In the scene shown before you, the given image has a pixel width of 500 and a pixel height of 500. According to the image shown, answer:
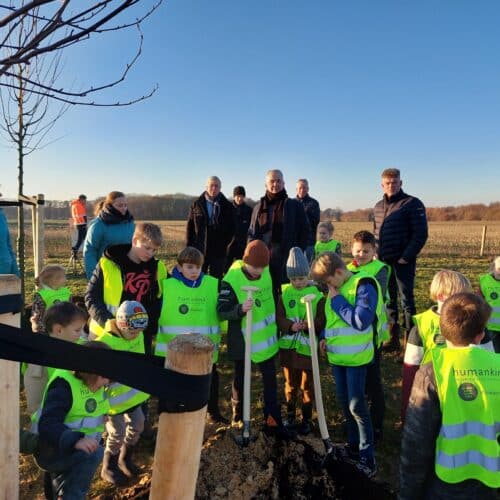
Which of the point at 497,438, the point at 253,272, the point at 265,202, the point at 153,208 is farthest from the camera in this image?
the point at 153,208

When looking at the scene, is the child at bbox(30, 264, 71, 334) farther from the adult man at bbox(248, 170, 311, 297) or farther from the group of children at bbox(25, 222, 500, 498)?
the adult man at bbox(248, 170, 311, 297)

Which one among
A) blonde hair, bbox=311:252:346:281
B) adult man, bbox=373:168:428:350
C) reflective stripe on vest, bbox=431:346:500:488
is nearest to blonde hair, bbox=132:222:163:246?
blonde hair, bbox=311:252:346:281

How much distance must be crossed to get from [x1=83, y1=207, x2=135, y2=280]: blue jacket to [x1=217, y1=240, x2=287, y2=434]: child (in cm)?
120

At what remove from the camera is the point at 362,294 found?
9.87ft

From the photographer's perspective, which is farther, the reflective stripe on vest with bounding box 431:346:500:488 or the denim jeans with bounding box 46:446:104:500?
the denim jeans with bounding box 46:446:104:500

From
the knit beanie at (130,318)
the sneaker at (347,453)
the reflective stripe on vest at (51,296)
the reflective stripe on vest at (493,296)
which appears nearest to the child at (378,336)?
the sneaker at (347,453)

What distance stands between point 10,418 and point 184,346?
1.19 metres

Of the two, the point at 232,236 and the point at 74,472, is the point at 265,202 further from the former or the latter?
the point at 74,472

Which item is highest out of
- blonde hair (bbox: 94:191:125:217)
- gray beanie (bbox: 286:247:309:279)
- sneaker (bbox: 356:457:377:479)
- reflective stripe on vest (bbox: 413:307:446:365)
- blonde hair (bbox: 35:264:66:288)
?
blonde hair (bbox: 94:191:125:217)

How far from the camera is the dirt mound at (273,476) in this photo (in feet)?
9.43

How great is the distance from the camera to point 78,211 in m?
12.4

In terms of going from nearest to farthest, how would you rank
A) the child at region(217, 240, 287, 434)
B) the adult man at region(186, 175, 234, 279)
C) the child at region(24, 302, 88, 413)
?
the child at region(24, 302, 88, 413), the child at region(217, 240, 287, 434), the adult man at region(186, 175, 234, 279)

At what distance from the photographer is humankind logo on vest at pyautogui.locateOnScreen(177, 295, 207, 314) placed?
3406mm

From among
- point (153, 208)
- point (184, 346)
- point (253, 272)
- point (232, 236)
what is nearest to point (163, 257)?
point (232, 236)
